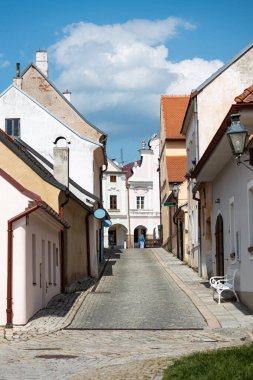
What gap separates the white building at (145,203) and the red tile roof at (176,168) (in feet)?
107

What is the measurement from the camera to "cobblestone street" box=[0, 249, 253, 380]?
10477mm

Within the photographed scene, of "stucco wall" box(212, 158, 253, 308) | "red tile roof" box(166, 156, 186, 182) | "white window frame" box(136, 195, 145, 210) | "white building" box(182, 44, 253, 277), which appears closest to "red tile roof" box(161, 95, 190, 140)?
"red tile roof" box(166, 156, 186, 182)

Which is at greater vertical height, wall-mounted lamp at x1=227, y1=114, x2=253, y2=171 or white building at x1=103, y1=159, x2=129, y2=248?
white building at x1=103, y1=159, x2=129, y2=248

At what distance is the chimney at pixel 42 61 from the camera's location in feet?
154

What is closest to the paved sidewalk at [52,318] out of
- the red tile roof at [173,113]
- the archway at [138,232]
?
the red tile roof at [173,113]

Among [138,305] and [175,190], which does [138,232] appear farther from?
[138,305]

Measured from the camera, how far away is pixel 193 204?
3350 cm

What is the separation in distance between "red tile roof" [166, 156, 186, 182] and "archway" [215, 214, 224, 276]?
2283 cm

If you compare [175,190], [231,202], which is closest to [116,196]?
[175,190]

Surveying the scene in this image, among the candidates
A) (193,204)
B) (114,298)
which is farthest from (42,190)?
(193,204)

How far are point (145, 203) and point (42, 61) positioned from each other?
37941 mm

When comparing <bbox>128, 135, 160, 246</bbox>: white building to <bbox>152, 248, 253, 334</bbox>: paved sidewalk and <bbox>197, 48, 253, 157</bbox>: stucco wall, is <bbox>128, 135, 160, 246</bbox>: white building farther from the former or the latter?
<bbox>197, 48, 253, 157</bbox>: stucco wall

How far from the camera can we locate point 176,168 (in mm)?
48844

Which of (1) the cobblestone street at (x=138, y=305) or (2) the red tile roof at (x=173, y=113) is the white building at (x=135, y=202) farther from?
(1) the cobblestone street at (x=138, y=305)
